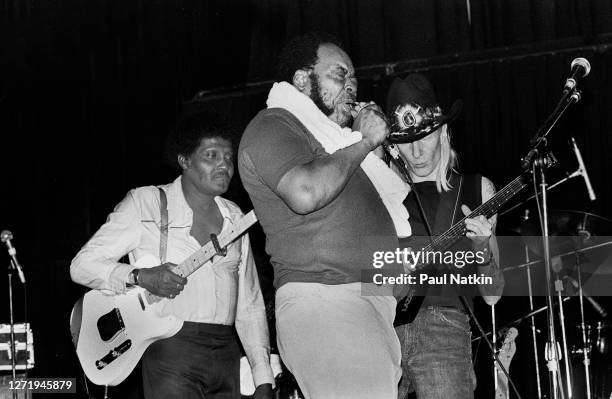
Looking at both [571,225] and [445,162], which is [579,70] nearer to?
[445,162]

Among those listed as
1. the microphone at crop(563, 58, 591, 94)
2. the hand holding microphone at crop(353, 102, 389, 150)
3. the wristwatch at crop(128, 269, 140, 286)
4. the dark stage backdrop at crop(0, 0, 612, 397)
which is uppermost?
the dark stage backdrop at crop(0, 0, 612, 397)

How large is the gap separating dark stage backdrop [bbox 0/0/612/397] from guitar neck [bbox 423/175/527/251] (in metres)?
2.87

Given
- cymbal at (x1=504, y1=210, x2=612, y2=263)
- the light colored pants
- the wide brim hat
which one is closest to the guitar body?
the wide brim hat

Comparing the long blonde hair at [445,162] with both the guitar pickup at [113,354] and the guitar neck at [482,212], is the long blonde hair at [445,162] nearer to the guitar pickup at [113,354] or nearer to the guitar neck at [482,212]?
the guitar neck at [482,212]

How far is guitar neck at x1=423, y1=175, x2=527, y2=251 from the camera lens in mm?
4176

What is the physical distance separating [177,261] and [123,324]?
48 cm

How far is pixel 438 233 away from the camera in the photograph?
4266 mm

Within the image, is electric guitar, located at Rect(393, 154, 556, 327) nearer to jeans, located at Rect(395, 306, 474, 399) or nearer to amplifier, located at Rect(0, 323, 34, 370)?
jeans, located at Rect(395, 306, 474, 399)

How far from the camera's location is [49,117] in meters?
7.90

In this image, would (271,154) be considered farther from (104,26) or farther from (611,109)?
(104,26)

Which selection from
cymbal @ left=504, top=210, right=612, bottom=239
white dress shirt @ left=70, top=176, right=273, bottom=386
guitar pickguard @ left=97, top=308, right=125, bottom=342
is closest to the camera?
white dress shirt @ left=70, top=176, right=273, bottom=386

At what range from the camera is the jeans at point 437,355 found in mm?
3768

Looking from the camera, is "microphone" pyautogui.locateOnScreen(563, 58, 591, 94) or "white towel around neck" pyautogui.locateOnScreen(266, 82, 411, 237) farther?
"microphone" pyautogui.locateOnScreen(563, 58, 591, 94)

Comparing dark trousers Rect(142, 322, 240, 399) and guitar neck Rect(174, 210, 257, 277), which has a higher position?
guitar neck Rect(174, 210, 257, 277)
